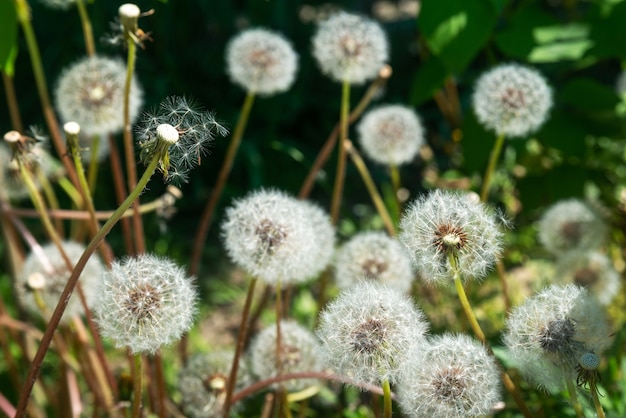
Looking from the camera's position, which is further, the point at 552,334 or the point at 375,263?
the point at 375,263

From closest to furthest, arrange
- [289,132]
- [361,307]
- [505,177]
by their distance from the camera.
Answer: [361,307]
[505,177]
[289,132]

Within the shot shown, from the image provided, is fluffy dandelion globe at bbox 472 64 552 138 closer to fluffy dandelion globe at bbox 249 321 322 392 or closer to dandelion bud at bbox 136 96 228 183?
fluffy dandelion globe at bbox 249 321 322 392

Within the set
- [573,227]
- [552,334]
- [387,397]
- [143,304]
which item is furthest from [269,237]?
[573,227]

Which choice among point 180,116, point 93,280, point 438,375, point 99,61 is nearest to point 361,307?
point 438,375

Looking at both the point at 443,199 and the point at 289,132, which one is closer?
the point at 443,199

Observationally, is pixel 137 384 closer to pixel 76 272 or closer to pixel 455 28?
pixel 76 272

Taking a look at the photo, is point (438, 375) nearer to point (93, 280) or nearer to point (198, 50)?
point (93, 280)

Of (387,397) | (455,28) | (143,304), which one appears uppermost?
(143,304)
